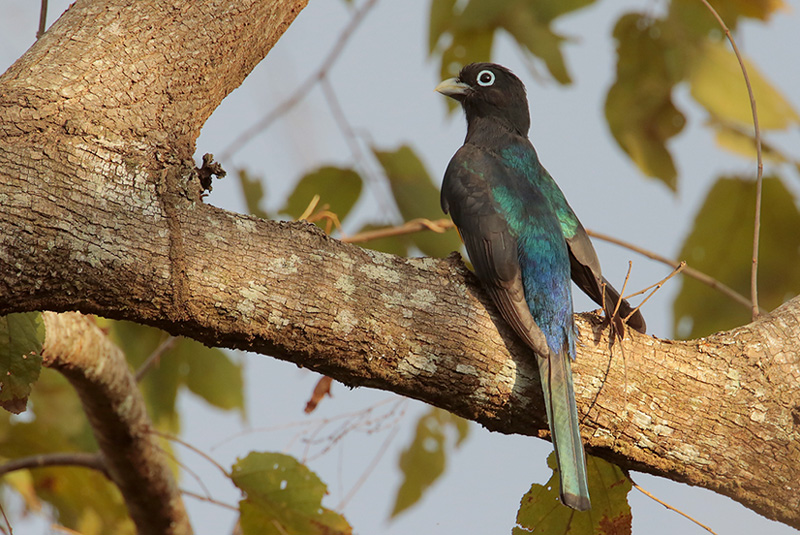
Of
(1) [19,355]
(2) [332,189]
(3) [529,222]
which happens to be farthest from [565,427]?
(2) [332,189]

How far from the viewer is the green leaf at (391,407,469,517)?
4.79 meters

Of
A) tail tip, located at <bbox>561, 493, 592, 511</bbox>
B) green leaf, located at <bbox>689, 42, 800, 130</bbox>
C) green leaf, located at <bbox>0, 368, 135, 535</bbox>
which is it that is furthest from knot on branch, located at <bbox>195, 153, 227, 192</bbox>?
green leaf, located at <bbox>689, 42, 800, 130</bbox>

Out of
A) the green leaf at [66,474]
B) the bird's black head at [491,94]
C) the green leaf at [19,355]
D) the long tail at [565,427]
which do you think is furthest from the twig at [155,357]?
the long tail at [565,427]

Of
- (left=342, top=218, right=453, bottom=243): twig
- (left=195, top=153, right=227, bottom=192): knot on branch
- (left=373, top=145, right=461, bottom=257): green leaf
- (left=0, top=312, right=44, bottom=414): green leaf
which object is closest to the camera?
(left=195, top=153, right=227, bottom=192): knot on branch

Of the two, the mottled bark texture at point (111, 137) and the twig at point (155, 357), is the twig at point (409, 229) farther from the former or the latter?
the mottled bark texture at point (111, 137)

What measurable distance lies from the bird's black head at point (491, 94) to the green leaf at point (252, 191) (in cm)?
113

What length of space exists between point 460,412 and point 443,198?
1.27 meters

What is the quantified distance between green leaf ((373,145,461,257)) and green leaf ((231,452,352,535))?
1.33m

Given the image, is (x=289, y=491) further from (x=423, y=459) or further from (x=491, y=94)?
(x=491, y=94)

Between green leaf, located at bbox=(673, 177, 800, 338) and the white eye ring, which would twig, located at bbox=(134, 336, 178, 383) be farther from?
green leaf, located at bbox=(673, 177, 800, 338)

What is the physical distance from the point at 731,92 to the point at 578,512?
2.66 m

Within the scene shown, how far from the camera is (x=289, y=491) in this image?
11.5ft

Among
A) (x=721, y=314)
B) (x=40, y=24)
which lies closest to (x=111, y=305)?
(x=40, y=24)

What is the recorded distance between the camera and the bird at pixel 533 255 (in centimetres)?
266
